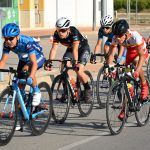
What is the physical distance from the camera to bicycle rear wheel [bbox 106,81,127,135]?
8.40 metres

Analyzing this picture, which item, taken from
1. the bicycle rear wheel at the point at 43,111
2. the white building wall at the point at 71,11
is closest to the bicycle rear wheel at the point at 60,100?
the bicycle rear wheel at the point at 43,111

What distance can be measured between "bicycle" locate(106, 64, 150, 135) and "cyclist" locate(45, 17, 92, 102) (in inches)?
47.2

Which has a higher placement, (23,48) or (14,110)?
(23,48)

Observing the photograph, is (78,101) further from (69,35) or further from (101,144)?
(101,144)

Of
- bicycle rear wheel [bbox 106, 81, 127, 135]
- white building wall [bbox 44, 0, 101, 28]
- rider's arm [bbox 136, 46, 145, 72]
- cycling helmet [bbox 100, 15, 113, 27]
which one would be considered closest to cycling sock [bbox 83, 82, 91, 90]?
rider's arm [bbox 136, 46, 145, 72]

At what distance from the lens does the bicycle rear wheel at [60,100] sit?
30.7 ft

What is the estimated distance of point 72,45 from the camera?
977 cm

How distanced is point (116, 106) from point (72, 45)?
1.71m

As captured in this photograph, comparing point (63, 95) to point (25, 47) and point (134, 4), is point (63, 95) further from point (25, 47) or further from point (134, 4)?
point (134, 4)

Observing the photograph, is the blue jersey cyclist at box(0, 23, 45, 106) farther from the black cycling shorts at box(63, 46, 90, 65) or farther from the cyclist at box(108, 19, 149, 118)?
the black cycling shorts at box(63, 46, 90, 65)

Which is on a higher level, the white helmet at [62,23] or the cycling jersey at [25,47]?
the white helmet at [62,23]

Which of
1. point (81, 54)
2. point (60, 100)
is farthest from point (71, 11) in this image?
point (60, 100)

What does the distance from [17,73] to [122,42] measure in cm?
197

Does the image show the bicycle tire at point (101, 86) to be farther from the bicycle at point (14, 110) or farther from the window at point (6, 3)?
the window at point (6, 3)
